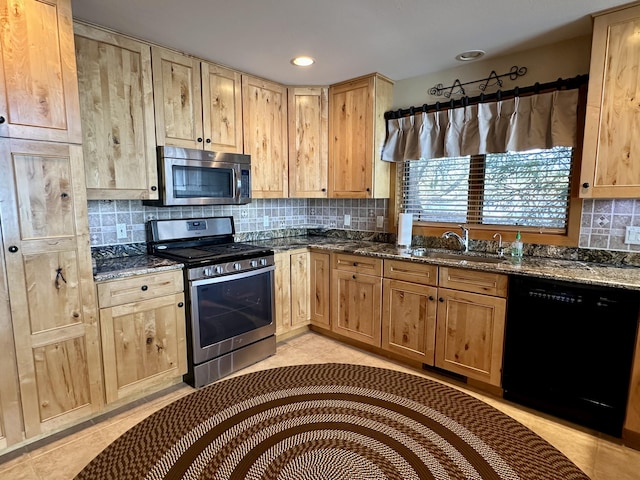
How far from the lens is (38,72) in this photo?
1.79m

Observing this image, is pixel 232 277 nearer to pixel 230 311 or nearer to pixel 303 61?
pixel 230 311

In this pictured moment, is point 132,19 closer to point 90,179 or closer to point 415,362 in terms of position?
point 90,179

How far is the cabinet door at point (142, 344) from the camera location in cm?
215

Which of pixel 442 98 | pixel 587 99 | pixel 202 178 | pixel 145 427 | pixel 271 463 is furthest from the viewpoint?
pixel 442 98

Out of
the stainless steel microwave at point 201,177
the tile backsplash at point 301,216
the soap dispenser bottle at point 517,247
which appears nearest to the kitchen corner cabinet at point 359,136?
the tile backsplash at point 301,216

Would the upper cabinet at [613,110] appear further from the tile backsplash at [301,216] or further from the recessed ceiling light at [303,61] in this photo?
the recessed ceiling light at [303,61]

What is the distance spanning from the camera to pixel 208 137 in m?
2.82

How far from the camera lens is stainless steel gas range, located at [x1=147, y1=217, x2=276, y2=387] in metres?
2.50

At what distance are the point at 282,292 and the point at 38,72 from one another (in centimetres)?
225

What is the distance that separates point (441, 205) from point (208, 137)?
2102mm

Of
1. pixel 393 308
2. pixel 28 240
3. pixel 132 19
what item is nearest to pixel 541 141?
pixel 393 308

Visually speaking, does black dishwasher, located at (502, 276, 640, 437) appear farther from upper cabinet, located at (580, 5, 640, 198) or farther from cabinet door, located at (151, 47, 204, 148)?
cabinet door, located at (151, 47, 204, 148)

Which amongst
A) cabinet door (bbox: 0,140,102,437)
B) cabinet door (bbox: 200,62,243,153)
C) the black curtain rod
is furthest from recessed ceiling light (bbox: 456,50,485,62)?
cabinet door (bbox: 0,140,102,437)

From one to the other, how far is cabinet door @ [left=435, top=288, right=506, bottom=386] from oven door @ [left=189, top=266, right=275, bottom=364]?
55.1 inches
